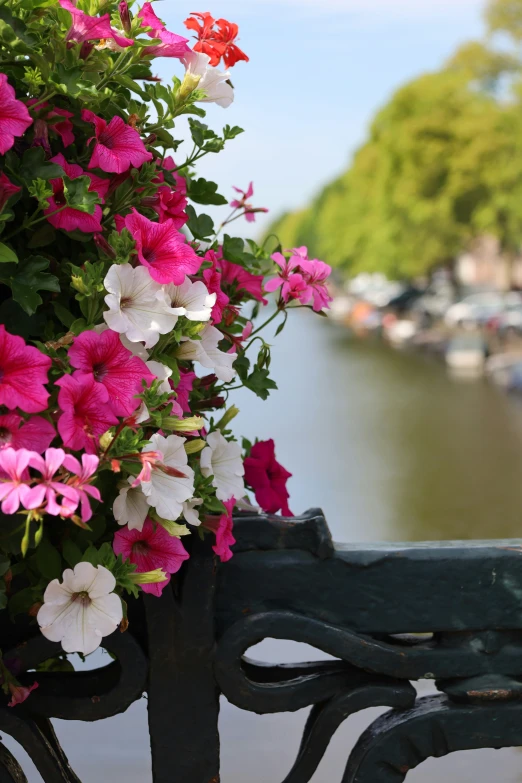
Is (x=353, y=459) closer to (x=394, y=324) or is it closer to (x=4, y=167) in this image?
(x=4, y=167)

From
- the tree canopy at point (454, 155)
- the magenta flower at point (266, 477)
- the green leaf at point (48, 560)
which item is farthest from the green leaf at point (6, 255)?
the tree canopy at point (454, 155)

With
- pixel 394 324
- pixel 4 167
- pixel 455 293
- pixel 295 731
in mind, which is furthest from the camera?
pixel 455 293

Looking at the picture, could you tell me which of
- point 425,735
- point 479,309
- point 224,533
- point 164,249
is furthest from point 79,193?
point 479,309

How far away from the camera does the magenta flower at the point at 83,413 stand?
1.58 metres

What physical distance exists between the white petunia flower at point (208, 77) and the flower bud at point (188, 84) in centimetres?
3

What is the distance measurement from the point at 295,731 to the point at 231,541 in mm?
1208

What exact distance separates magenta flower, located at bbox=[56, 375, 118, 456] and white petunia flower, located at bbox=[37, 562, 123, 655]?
0.64ft

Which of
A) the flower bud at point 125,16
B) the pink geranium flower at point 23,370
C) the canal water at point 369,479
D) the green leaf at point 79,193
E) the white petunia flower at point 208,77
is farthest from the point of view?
the canal water at point 369,479

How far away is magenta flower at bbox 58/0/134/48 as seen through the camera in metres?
1.69

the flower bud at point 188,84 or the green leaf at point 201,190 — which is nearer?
the flower bud at point 188,84

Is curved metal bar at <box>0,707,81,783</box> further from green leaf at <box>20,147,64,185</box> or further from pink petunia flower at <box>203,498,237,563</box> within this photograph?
green leaf at <box>20,147,64,185</box>

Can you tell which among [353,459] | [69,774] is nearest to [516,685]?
[69,774]

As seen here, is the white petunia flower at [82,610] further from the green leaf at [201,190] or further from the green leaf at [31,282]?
the green leaf at [201,190]

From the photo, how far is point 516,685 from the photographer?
2090mm
